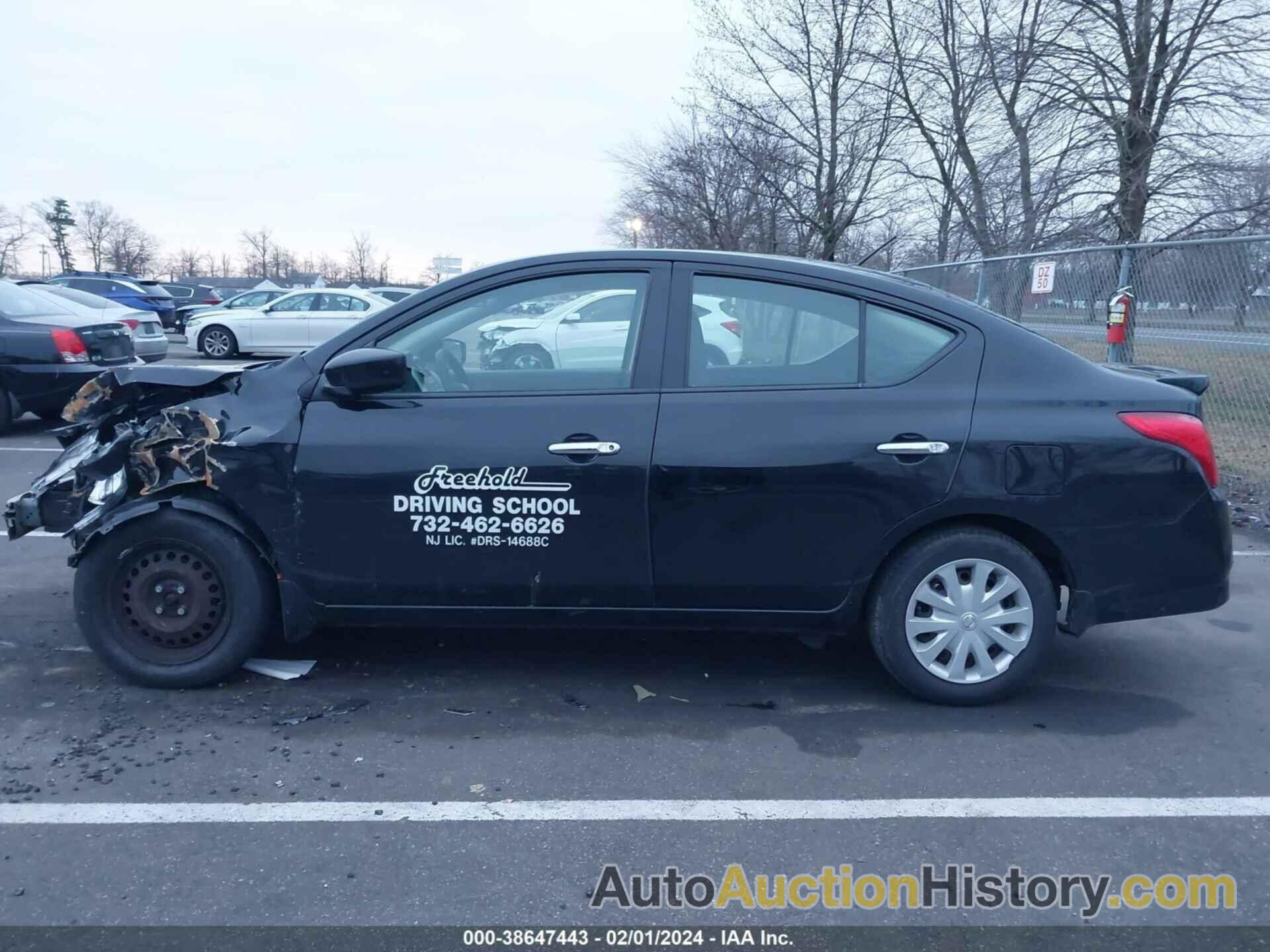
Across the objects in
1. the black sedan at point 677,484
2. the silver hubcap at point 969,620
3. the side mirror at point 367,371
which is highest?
the side mirror at point 367,371

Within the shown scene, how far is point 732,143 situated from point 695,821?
15291 millimetres

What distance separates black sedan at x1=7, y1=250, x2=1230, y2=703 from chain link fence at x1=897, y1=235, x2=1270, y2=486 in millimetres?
3761

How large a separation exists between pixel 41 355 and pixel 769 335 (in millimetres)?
8654

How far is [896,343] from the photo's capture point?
13.4ft

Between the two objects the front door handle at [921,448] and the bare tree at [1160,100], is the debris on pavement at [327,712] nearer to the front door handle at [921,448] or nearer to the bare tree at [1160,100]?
the front door handle at [921,448]

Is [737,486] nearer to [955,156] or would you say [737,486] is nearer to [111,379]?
[111,379]

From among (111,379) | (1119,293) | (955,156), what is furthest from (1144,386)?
(955,156)

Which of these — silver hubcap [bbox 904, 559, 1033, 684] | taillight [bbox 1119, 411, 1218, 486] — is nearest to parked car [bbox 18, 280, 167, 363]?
silver hubcap [bbox 904, 559, 1033, 684]

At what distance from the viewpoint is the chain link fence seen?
8320 mm

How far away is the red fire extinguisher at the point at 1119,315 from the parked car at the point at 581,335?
6.76m

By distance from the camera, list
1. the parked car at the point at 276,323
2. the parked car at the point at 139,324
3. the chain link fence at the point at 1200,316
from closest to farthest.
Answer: the chain link fence at the point at 1200,316
the parked car at the point at 139,324
the parked car at the point at 276,323

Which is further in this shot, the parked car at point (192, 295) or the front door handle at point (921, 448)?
the parked car at point (192, 295)

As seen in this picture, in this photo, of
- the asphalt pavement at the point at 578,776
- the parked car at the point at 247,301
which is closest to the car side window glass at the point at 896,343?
the asphalt pavement at the point at 578,776

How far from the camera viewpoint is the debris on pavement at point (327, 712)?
155 inches
